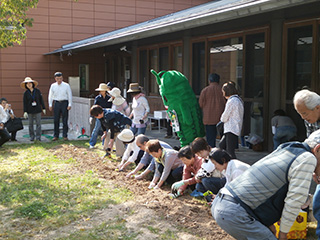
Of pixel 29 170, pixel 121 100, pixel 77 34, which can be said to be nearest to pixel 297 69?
pixel 121 100

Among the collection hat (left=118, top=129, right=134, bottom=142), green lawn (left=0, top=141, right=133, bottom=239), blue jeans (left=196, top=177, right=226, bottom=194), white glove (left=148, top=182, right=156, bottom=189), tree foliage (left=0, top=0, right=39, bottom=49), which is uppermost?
tree foliage (left=0, top=0, right=39, bottom=49)

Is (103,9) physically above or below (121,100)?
above

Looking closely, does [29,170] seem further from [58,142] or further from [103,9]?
[103,9]

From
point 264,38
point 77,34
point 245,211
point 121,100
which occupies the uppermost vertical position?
point 77,34

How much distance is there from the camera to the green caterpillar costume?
707 cm

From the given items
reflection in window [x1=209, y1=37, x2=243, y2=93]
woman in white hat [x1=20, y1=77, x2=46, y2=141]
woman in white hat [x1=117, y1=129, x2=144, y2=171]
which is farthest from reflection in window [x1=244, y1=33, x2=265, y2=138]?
woman in white hat [x1=20, y1=77, x2=46, y2=141]

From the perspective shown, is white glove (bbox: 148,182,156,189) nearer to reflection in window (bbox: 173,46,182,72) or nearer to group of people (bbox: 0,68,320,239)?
group of people (bbox: 0,68,320,239)

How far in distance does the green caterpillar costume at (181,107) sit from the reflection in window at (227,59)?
2.44 metres

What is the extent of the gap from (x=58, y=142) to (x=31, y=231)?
6.64 meters

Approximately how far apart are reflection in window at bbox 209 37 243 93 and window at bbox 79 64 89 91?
1059cm

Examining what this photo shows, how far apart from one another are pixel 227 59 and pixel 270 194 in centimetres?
711

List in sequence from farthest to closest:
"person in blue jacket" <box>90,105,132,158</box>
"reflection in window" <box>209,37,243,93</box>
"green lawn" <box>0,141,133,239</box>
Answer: "reflection in window" <box>209,37,243,93</box>, "person in blue jacket" <box>90,105,132,158</box>, "green lawn" <box>0,141,133,239</box>

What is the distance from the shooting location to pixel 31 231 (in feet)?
14.9

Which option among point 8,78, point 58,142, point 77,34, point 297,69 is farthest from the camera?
point 77,34
